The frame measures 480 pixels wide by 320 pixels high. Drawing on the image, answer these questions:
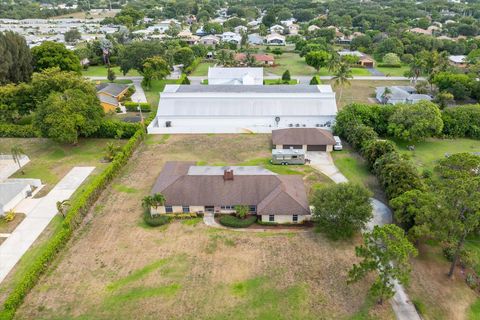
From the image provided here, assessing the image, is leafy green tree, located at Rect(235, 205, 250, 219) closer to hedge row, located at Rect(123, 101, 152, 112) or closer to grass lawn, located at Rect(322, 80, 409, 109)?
hedge row, located at Rect(123, 101, 152, 112)

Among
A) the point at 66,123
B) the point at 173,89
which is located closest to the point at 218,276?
the point at 66,123

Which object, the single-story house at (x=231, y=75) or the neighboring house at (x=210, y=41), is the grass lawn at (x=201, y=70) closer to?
Answer: the single-story house at (x=231, y=75)

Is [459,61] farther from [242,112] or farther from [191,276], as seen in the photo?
[191,276]

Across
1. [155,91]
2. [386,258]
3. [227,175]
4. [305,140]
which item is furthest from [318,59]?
[386,258]

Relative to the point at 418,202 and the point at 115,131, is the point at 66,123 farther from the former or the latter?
the point at 418,202

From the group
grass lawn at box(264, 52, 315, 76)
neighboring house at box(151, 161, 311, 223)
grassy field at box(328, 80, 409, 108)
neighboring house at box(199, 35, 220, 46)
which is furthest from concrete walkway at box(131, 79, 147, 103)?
neighboring house at box(199, 35, 220, 46)
